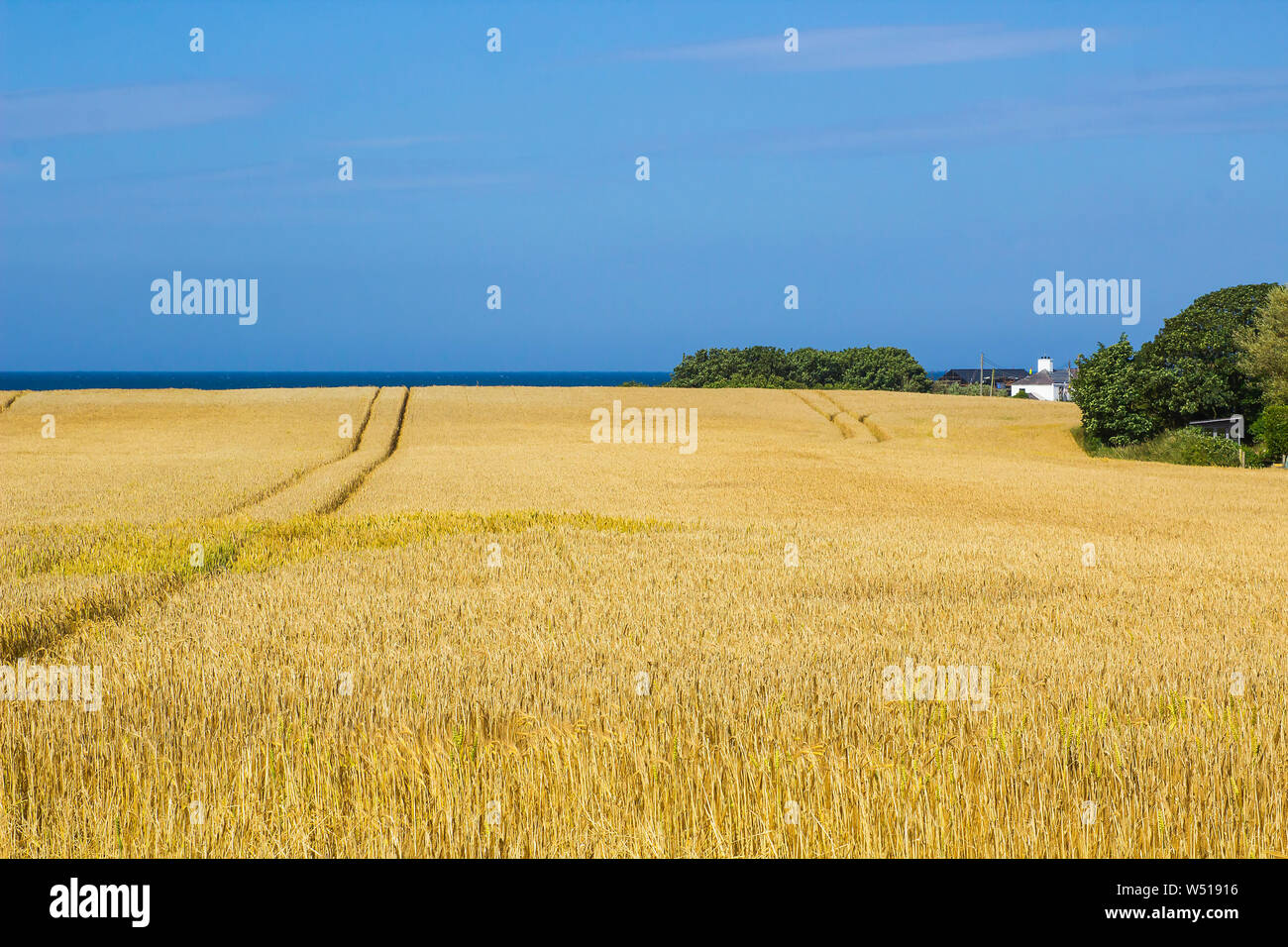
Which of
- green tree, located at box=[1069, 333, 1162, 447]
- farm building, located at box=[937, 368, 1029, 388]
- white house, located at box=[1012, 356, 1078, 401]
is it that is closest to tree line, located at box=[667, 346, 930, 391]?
white house, located at box=[1012, 356, 1078, 401]

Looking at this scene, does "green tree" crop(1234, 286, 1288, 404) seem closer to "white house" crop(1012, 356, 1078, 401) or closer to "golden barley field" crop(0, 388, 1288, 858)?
"golden barley field" crop(0, 388, 1288, 858)

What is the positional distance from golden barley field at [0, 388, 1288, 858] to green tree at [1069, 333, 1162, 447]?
115 ft

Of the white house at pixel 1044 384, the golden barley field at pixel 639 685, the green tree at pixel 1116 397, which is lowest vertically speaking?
the golden barley field at pixel 639 685

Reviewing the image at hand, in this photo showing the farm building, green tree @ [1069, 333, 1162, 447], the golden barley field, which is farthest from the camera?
the farm building

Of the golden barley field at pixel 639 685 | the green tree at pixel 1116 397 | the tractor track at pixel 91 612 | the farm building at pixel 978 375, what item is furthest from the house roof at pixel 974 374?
the tractor track at pixel 91 612

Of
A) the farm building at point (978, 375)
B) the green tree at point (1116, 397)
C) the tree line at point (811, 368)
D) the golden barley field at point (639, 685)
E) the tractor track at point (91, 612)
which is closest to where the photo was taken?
the golden barley field at point (639, 685)

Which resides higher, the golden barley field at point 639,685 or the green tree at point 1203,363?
the green tree at point 1203,363

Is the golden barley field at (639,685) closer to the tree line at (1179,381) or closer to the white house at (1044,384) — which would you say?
the tree line at (1179,381)

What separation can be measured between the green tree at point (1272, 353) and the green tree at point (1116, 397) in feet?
20.8

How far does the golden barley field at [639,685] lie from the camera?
5.44m

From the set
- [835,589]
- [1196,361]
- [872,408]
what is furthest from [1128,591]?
[872,408]

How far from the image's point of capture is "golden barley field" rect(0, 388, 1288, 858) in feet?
17.8
